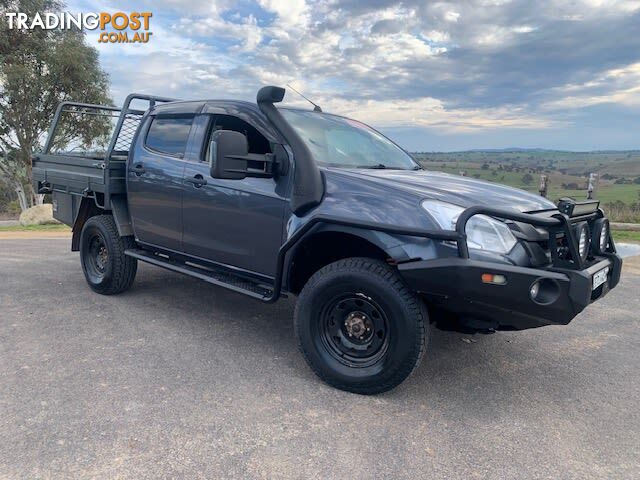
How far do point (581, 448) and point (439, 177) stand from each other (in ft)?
6.68

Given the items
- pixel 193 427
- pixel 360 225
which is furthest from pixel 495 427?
pixel 193 427

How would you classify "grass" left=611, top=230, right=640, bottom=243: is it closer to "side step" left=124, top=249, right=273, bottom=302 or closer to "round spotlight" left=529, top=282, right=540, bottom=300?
"round spotlight" left=529, top=282, right=540, bottom=300

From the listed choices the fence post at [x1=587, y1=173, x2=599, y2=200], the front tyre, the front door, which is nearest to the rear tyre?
the front door

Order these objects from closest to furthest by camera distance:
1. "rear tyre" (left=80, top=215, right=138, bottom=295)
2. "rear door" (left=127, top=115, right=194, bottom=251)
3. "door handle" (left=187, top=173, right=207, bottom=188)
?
1. "door handle" (left=187, top=173, right=207, bottom=188)
2. "rear door" (left=127, top=115, right=194, bottom=251)
3. "rear tyre" (left=80, top=215, right=138, bottom=295)

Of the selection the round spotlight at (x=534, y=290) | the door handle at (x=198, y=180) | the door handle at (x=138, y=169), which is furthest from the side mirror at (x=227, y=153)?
the round spotlight at (x=534, y=290)

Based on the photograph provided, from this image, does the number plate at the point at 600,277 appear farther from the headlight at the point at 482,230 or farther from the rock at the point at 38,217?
the rock at the point at 38,217

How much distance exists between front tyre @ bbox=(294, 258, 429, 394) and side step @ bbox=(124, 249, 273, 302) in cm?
53

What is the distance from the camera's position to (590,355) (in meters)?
4.07

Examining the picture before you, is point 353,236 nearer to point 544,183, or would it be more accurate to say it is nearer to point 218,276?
point 218,276

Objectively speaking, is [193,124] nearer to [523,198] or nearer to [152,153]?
[152,153]

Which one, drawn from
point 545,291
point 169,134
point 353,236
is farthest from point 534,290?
point 169,134

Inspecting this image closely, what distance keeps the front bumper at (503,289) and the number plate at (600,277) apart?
7 centimetres

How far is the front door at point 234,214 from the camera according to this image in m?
3.82

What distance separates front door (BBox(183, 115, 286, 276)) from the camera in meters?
3.82
